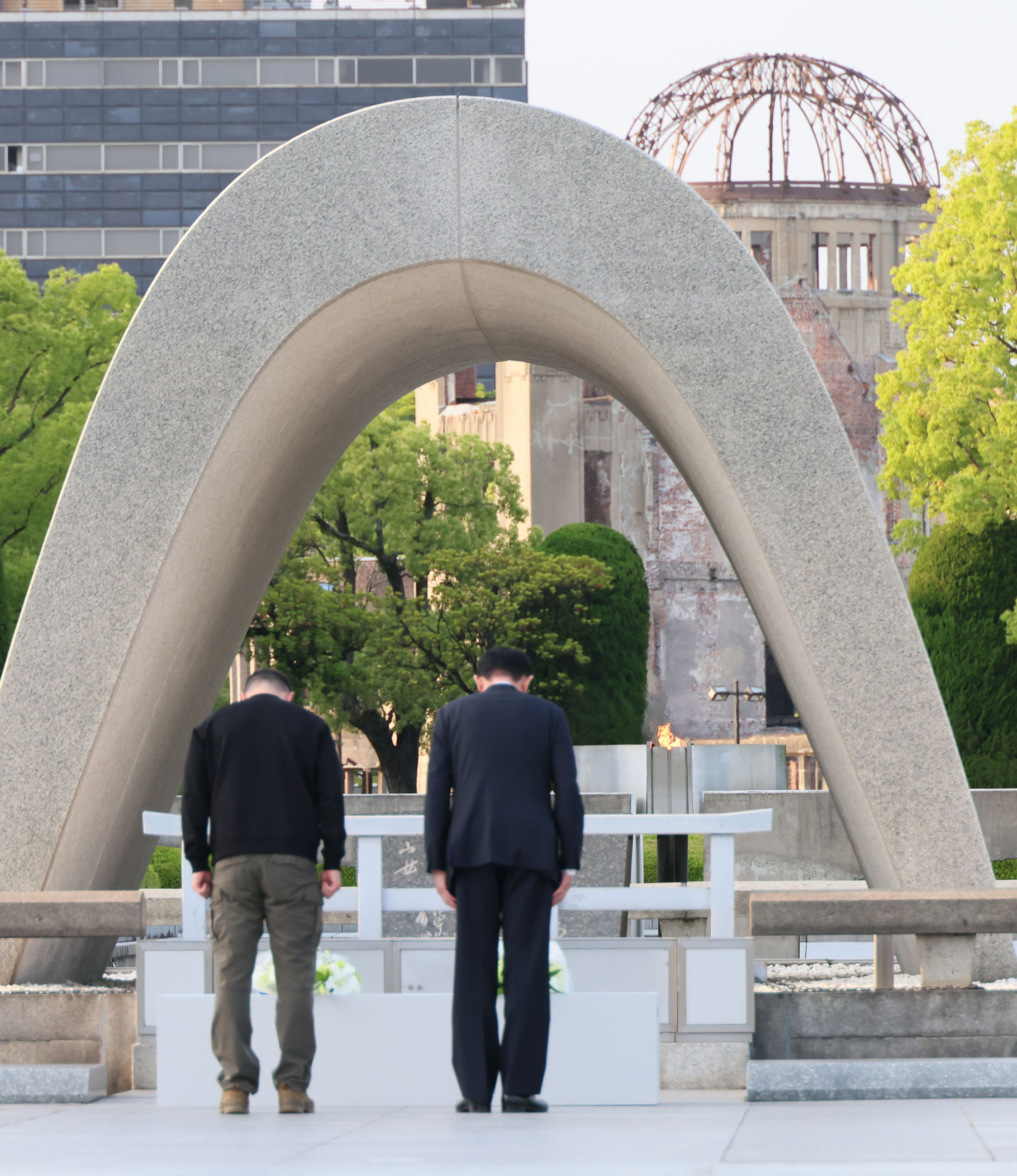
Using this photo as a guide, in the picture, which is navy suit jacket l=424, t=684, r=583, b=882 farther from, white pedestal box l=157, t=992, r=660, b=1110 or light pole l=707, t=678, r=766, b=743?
light pole l=707, t=678, r=766, b=743

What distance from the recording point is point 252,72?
6700 centimetres

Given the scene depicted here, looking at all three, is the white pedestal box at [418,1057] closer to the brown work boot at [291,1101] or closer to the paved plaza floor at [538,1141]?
the paved plaza floor at [538,1141]

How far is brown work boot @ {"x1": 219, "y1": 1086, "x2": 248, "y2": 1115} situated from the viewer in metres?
5.98

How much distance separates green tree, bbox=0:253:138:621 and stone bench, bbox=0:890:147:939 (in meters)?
16.2

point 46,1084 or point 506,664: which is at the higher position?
point 506,664

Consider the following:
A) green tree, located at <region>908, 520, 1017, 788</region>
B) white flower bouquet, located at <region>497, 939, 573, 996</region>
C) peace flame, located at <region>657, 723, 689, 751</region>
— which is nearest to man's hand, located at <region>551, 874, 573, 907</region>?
white flower bouquet, located at <region>497, 939, 573, 996</region>

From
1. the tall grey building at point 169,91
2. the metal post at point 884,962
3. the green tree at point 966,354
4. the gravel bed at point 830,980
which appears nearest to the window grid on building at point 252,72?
the tall grey building at point 169,91

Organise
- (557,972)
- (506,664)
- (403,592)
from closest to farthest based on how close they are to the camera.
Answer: (506,664) < (557,972) < (403,592)

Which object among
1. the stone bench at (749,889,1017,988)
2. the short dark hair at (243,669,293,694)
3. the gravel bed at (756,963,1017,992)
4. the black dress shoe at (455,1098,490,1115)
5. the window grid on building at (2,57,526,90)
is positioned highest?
the window grid on building at (2,57,526,90)

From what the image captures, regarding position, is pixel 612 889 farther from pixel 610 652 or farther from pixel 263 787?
pixel 610 652

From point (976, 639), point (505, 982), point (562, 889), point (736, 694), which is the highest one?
point (976, 639)

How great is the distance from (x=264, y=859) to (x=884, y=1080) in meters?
2.66

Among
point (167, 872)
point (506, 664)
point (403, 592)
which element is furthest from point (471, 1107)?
point (403, 592)

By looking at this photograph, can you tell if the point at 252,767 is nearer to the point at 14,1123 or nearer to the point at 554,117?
the point at 14,1123
